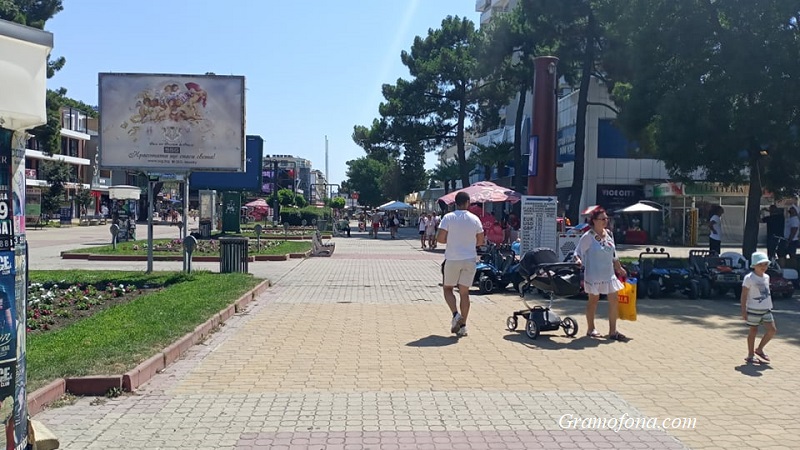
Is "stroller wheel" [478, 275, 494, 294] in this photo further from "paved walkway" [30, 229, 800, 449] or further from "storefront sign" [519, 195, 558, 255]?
"paved walkway" [30, 229, 800, 449]

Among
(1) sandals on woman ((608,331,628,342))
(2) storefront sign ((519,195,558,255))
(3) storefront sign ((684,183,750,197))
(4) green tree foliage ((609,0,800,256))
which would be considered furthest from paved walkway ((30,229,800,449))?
(3) storefront sign ((684,183,750,197))

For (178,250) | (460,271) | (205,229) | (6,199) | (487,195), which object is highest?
(487,195)

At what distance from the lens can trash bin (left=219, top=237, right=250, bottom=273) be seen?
1728 centimetres

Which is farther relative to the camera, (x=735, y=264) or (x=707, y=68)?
(x=707, y=68)

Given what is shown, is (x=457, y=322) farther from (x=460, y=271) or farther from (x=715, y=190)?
(x=715, y=190)

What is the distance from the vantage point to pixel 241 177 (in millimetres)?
34688

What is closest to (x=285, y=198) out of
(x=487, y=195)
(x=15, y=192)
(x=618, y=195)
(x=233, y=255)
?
(x=618, y=195)

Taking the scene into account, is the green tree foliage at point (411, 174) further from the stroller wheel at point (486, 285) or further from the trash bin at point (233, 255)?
the stroller wheel at point (486, 285)

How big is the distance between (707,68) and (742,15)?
1596mm

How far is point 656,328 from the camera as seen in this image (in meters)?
10.7

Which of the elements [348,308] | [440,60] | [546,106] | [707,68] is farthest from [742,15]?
[440,60]

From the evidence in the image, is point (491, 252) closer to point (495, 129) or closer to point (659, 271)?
point (659, 271)

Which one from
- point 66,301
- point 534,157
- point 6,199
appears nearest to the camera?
point 6,199

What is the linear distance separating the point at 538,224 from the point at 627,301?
7.61m
